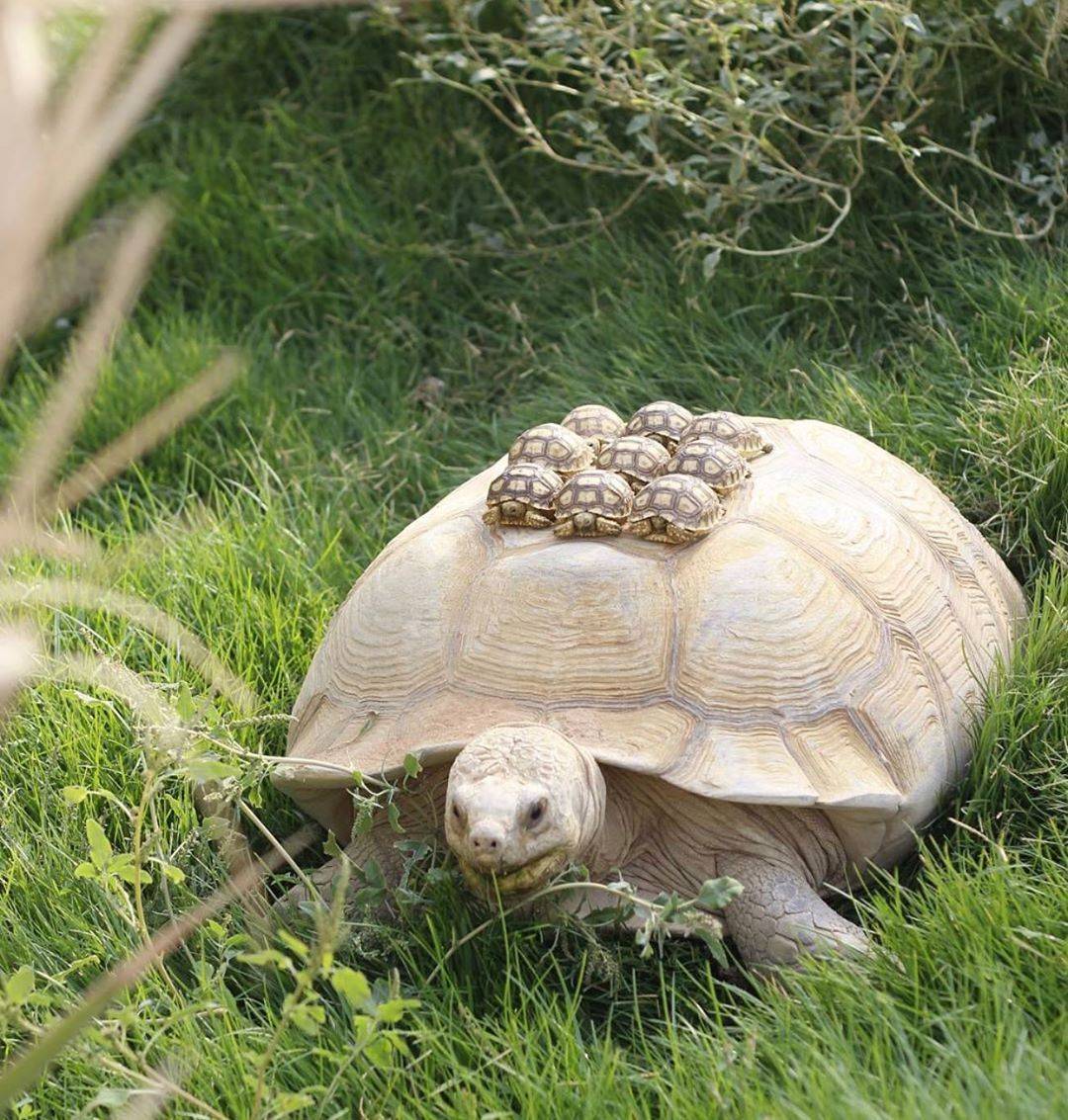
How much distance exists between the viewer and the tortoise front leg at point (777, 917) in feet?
8.13

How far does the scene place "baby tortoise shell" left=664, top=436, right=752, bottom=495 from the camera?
9.34 feet

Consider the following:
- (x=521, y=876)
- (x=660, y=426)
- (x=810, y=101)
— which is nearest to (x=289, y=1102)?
(x=521, y=876)

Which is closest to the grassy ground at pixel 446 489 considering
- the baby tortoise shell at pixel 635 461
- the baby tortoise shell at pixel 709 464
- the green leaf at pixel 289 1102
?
the green leaf at pixel 289 1102

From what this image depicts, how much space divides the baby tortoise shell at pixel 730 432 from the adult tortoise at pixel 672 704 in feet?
0.49

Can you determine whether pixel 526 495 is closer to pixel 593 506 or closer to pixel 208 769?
pixel 593 506

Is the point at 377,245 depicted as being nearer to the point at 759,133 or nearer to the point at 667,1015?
the point at 759,133

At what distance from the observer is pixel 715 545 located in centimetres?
275

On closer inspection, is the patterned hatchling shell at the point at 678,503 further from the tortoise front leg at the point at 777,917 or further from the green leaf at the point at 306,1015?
the green leaf at the point at 306,1015

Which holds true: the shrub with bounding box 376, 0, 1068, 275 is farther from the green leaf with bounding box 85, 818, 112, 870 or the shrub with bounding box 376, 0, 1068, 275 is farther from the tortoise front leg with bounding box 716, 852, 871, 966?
the green leaf with bounding box 85, 818, 112, 870

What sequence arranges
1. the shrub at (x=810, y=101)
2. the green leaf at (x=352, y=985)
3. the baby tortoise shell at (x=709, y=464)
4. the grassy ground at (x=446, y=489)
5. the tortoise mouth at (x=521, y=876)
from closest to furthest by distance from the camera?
1. the green leaf at (x=352, y=985)
2. the grassy ground at (x=446, y=489)
3. the tortoise mouth at (x=521, y=876)
4. the baby tortoise shell at (x=709, y=464)
5. the shrub at (x=810, y=101)

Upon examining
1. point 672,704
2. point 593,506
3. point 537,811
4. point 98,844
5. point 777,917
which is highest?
point 98,844

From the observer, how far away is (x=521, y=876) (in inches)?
93.0

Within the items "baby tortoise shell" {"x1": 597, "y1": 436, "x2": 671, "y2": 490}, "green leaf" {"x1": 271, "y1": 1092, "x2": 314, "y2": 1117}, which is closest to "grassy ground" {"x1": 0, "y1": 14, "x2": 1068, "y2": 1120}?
"green leaf" {"x1": 271, "y1": 1092, "x2": 314, "y2": 1117}

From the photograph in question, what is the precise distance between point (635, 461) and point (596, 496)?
0.17m
